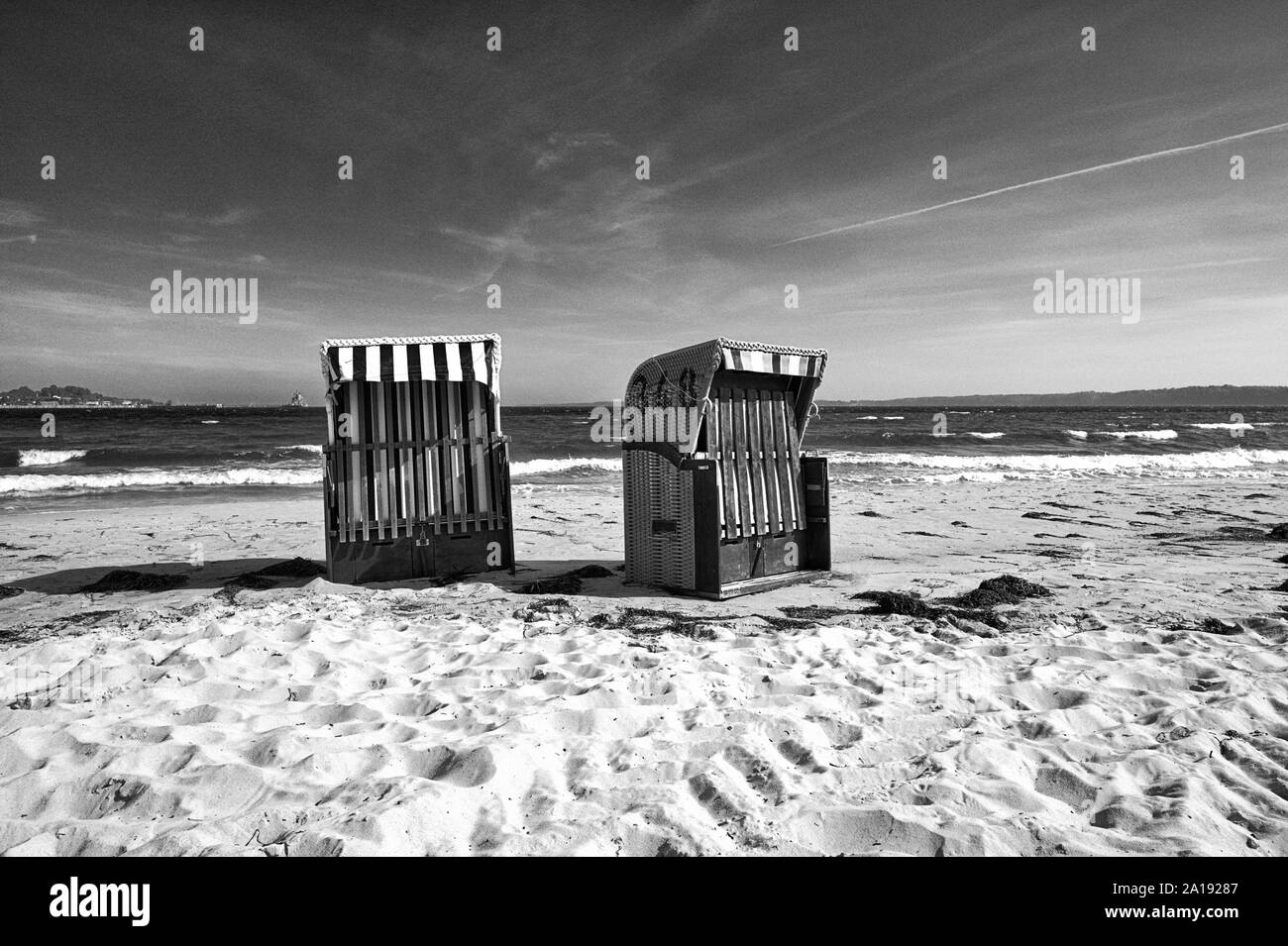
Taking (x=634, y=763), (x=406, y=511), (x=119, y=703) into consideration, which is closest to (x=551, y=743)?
(x=634, y=763)

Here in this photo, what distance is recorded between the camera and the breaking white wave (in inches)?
996

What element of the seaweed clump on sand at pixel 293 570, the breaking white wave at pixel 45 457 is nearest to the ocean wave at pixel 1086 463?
the seaweed clump on sand at pixel 293 570

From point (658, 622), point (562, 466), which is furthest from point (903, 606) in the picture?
point (562, 466)

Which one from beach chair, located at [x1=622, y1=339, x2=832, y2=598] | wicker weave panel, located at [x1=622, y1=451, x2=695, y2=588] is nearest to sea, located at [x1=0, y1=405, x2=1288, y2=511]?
wicker weave panel, located at [x1=622, y1=451, x2=695, y2=588]

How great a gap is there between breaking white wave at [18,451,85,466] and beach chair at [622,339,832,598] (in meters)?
27.3

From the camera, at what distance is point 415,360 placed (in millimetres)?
7062

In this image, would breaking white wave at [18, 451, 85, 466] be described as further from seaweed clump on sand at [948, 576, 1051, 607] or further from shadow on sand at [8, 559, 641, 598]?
seaweed clump on sand at [948, 576, 1051, 607]

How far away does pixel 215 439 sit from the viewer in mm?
34594

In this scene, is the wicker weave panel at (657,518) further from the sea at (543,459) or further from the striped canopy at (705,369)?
the sea at (543,459)

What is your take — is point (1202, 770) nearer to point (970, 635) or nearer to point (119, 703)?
point (970, 635)

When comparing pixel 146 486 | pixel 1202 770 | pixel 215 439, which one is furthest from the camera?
pixel 215 439

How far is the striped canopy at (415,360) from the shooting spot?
22.4 ft
